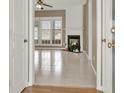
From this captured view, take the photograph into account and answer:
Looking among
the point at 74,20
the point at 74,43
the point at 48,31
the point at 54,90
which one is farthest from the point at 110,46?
the point at 48,31

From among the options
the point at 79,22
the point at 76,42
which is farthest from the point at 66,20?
the point at 76,42

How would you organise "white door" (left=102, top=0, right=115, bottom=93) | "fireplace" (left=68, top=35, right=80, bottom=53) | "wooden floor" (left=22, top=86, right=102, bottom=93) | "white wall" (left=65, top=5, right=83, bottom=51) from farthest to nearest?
1. "white wall" (left=65, top=5, right=83, bottom=51)
2. "fireplace" (left=68, top=35, right=80, bottom=53)
3. "wooden floor" (left=22, top=86, right=102, bottom=93)
4. "white door" (left=102, top=0, right=115, bottom=93)

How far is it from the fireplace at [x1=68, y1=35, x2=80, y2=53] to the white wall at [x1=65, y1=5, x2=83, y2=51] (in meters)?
0.27

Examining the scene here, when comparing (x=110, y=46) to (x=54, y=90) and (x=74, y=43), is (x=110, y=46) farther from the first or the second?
(x=74, y=43)

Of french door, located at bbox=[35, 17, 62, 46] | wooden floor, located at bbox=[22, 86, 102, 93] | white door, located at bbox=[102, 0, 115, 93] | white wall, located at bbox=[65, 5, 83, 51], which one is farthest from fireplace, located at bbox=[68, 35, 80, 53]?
white door, located at bbox=[102, 0, 115, 93]

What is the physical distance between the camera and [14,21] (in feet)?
9.13

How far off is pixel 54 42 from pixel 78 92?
391 inches

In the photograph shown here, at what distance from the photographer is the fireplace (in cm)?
1152

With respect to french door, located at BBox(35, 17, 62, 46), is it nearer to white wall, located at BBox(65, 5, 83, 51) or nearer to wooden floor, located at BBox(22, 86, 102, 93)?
white wall, located at BBox(65, 5, 83, 51)

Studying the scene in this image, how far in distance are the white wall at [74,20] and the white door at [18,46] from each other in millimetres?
8574

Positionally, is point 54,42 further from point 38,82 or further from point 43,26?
point 38,82

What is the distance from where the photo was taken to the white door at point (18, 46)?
8.84 feet
